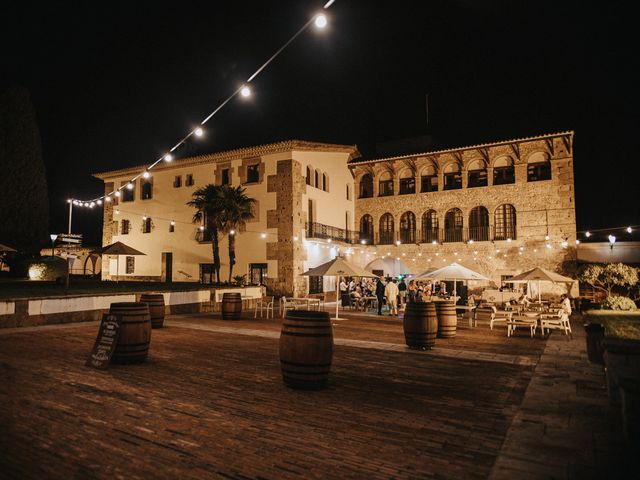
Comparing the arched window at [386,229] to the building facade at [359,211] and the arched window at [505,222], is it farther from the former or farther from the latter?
the arched window at [505,222]

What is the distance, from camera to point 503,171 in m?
25.9

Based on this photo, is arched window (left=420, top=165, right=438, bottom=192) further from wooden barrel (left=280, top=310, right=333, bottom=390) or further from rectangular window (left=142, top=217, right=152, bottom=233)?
wooden barrel (left=280, top=310, right=333, bottom=390)

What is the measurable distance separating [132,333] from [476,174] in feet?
82.5

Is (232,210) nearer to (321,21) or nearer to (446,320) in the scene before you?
(446,320)

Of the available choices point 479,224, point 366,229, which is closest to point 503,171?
point 479,224

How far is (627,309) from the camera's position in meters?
16.5

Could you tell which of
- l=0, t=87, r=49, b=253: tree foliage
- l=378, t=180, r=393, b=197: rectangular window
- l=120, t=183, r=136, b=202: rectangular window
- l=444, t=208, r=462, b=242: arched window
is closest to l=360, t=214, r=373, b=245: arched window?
l=378, t=180, r=393, b=197: rectangular window

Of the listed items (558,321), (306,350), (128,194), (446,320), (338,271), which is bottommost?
(558,321)

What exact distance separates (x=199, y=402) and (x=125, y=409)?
0.71 m

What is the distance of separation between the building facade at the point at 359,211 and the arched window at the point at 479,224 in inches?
2.5

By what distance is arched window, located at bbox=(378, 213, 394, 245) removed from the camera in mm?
28772

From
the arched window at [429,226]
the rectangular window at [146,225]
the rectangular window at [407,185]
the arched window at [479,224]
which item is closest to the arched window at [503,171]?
the arched window at [479,224]

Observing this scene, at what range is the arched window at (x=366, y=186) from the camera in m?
29.8

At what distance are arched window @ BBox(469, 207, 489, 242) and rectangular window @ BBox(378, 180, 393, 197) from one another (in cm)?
574
